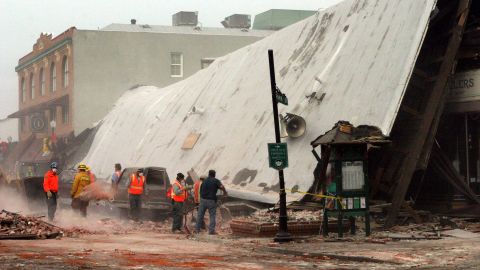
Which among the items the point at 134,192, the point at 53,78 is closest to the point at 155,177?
the point at 134,192

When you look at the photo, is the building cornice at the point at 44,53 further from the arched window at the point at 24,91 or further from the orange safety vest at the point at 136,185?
the orange safety vest at the point at 136,185

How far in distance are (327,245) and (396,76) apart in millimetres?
7023

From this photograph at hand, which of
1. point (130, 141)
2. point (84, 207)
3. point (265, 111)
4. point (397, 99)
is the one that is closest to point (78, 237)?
point (84, 207)

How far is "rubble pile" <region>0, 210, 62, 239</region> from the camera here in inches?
730

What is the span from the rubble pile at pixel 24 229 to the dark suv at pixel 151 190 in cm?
586

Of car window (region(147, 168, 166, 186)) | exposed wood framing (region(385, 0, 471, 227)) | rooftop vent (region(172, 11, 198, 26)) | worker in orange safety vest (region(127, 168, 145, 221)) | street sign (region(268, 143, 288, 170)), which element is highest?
rooftop vent (region(172, 11, 198, 26))

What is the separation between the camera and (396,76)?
880 inches

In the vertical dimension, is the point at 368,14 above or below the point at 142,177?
above

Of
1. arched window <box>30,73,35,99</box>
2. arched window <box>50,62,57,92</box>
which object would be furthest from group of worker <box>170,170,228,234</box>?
arched window <box>30,73,35,99</box>

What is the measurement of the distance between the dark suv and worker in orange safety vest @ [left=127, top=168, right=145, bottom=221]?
0.38 metres

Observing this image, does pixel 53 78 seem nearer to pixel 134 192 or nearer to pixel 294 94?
pixel 294 94

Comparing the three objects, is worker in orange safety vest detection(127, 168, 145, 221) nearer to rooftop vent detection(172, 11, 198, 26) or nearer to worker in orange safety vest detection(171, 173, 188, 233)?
worker in orange safety vest detection(171, 173, 188, 233)

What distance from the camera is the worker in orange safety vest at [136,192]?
25156mm

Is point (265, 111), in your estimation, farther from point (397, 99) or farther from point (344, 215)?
point (344, 215)
